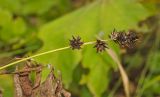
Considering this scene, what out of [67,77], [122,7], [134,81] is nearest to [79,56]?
[67,77]

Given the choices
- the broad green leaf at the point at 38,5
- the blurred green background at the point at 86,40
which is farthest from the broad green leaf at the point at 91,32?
the broad green leaf at the point at 38,5

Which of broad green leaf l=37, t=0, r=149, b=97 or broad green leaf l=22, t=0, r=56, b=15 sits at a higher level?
broad green leaf l=22, t=0, r=56, b=15

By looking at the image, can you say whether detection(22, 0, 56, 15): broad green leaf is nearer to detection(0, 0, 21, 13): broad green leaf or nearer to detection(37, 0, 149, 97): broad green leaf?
detection(0, 0, 21, 13): broad green leaf

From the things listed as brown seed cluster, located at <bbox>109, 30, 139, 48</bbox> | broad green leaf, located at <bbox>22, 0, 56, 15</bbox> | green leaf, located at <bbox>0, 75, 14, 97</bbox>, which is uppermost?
broad green leaf, located at <bbox>22, 0, 56, 15</bbox>

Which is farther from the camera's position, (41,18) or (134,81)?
(41,18)

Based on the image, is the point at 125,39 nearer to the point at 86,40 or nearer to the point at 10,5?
the point at 86,40

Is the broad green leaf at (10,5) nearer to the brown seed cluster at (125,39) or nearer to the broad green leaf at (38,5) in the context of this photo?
the broad green leaf at (38,5)

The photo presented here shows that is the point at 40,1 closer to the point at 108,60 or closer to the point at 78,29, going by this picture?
the point at 78,29

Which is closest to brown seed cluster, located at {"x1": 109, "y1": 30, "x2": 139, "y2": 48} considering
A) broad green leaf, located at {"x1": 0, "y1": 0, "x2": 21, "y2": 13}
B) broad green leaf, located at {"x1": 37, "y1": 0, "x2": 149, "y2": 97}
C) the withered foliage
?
the withered foliage
